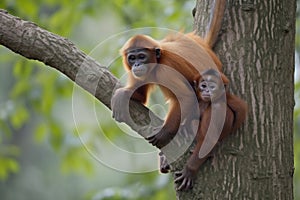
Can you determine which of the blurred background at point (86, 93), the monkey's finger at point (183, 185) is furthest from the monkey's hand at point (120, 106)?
the blurred background at point (86, 93)

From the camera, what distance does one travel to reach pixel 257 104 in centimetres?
340

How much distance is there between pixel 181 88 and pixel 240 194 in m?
0.74

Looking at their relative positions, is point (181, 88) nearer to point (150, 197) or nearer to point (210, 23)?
point (210, 23)

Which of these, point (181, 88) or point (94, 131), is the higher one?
point (181, 88)

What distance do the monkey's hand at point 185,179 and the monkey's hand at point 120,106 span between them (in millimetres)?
425

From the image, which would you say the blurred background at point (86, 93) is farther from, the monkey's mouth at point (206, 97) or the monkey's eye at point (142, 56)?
the monkey's mouth at point (206, 97)

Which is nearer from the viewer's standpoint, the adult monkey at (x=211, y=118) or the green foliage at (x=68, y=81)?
the adult monkey at (x=211, y=118)

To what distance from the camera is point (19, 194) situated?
16906 mm

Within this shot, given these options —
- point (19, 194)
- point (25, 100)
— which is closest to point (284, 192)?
point (25, 100)

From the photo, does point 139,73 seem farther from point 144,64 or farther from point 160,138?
point 160,138

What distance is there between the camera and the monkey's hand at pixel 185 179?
3277mm

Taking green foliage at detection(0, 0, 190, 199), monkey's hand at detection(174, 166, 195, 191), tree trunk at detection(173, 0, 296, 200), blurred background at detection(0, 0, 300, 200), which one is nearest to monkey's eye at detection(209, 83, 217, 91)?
tree trunk at detection(173, 0, 296, 200)

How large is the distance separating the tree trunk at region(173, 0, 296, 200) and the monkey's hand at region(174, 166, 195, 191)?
0.12 ft

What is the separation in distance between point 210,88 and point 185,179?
0.51m
